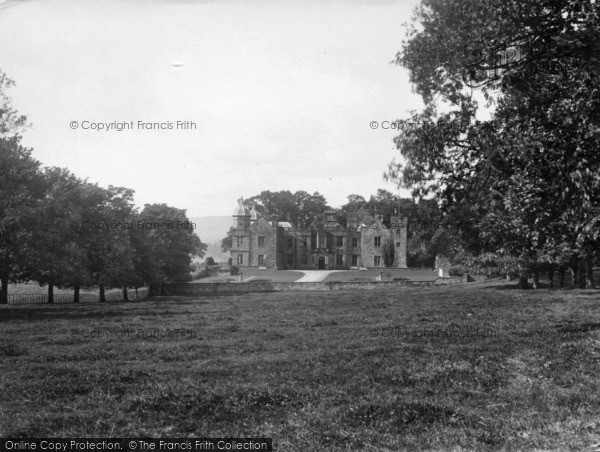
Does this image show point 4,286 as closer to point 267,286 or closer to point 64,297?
point 267,286

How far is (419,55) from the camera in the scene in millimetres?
12359

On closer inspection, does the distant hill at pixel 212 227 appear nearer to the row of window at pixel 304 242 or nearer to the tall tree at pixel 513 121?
the row of window at pixel 304 242

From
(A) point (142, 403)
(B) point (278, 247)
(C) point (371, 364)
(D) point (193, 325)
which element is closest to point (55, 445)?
(A) point (142, 403)

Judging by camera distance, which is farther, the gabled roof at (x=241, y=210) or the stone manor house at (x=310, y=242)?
the stone manor house at (x=310, y=242)

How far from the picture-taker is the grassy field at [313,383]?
7344mm

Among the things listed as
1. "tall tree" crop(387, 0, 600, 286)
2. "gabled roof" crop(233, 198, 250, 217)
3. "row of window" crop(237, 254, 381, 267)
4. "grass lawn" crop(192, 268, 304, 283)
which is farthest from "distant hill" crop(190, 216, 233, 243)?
"grass lawn" crop(192, 268, 304, 283)

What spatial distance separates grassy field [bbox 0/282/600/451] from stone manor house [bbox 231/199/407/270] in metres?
3.61

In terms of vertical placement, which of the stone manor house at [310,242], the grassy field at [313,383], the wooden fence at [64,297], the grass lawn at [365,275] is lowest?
the wooden fence at [64,297]

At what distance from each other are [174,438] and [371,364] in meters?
5.33

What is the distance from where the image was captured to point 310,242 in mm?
22016

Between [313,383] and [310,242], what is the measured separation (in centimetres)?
1247

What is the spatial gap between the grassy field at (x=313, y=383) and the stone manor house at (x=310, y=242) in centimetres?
361

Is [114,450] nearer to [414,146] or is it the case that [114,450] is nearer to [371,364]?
[371,364]

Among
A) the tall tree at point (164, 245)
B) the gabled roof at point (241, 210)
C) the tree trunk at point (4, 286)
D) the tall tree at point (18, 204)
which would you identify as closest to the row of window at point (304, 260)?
the tall tree at point (164, 245)
